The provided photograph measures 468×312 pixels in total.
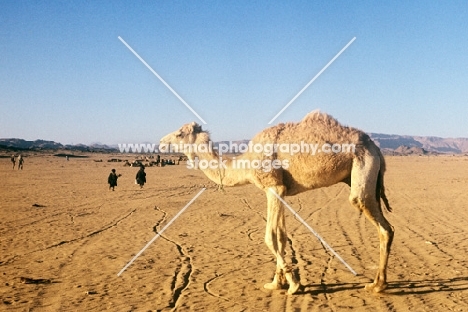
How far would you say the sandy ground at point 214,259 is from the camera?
7.46 m

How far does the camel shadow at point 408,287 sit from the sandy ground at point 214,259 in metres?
0.02

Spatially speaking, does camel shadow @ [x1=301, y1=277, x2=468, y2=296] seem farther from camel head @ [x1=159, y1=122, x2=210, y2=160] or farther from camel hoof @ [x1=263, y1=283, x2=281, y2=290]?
camel head @ [x1=159, y1=122, x2=210, y2=160]

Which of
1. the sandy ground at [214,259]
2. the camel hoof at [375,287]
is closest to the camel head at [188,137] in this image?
the sandy ground at [214,259]

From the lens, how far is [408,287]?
809 cm

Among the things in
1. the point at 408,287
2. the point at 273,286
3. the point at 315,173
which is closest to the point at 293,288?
the point at 273,286

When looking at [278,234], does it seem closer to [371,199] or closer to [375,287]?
[371,199]

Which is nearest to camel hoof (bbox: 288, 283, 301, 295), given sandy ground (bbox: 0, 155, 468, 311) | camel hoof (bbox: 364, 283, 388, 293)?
sandy ground (bbox: 0, 155, 468, 311)

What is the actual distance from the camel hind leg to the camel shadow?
371 millimetres

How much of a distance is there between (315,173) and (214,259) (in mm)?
3690

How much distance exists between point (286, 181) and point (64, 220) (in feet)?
35.8

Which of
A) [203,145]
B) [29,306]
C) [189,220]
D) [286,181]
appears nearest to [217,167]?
[203,145]

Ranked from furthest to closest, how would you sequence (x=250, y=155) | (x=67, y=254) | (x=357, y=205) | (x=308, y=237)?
(x=308, y=237) < (x=67, y=254) < (x=250, y=155) < (x=357, y=205)

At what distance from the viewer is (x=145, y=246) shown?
462 inches

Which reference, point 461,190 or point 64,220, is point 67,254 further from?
point 461,190
